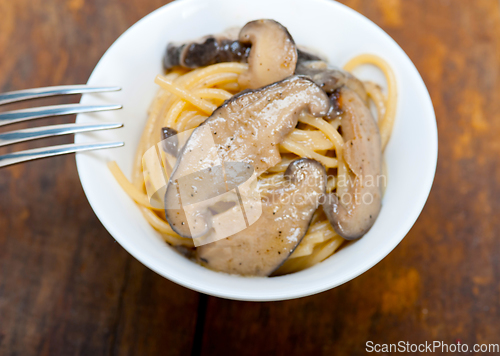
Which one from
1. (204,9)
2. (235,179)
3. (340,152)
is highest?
(204,9)

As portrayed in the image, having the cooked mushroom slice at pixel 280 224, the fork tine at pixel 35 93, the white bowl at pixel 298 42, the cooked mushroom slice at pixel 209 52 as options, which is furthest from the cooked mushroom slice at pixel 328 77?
the fork tine at pixel 35 93

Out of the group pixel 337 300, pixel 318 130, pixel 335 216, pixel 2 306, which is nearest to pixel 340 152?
pixel 318 130

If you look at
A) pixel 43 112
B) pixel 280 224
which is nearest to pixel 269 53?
pixel 280 224

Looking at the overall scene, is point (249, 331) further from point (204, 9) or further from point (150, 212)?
point (204, 9)

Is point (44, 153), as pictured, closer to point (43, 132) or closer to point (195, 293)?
point (43, 132)

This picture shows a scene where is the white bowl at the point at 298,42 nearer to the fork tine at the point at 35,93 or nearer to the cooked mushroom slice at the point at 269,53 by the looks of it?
the fork tine at the point at 35,93

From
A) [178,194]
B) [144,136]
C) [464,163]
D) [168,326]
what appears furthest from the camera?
[464,163]

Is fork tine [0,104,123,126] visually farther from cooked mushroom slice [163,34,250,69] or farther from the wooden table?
the wooden table
